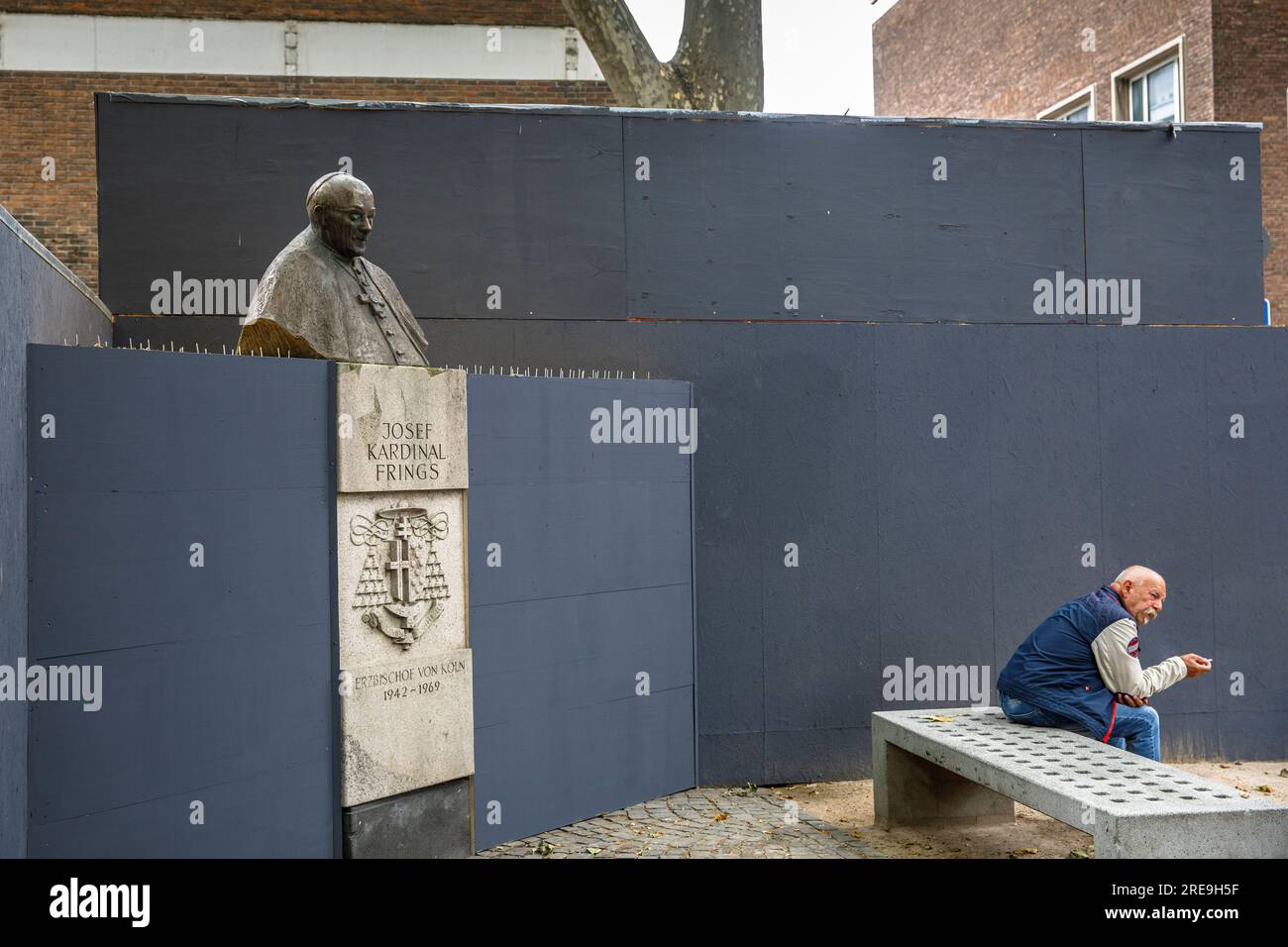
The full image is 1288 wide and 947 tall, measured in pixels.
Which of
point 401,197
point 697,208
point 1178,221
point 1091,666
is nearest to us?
point 1091,666

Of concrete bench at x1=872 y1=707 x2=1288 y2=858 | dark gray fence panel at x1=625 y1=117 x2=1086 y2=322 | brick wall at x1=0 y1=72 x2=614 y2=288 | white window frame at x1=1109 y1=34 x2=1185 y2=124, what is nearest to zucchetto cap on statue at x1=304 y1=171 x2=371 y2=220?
dark gray fence panel at x1=625 y1=117 x2=1086 y2=322

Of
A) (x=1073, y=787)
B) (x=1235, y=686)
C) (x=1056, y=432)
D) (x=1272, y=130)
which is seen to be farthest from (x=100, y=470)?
(x=1272, y=130)

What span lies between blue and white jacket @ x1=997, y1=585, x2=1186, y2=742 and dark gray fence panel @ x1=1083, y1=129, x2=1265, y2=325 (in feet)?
9.57

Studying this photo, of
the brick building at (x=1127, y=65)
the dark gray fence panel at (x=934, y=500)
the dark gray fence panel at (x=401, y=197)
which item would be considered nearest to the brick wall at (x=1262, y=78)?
the brick building at (x=1127, y=65)

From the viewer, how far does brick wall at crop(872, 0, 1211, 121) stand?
664 inches

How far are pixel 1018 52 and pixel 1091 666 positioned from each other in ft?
58.5

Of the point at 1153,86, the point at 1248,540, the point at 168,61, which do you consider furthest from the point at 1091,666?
the point at 1153,86

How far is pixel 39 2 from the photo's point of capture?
51.9 ft

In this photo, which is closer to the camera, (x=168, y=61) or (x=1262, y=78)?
(x=168, y=61)

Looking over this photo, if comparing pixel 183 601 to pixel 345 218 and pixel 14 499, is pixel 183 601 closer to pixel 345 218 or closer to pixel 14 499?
pixel 14 499

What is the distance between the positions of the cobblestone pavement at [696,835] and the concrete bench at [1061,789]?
544 mm

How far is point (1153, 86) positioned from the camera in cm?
1783

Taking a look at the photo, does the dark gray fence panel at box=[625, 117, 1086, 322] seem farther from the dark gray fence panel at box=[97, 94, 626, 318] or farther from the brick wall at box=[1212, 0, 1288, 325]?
the brick wall at box=[1212, 0, 1288, 325]

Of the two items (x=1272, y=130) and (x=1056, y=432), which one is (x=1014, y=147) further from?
(x=1272, y=130)
